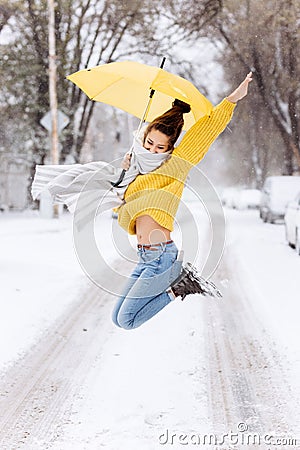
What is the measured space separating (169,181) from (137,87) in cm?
127

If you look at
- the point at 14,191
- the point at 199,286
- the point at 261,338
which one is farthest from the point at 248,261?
the point at 14,191

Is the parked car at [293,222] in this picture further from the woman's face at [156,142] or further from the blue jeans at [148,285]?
the woman's face at [156,142]

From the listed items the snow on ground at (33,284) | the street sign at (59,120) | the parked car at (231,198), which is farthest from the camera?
the parked car at (231,198)

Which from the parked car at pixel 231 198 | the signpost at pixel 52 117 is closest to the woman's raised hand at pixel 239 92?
the signpost at pixel 52 117

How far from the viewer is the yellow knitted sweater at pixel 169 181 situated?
4.34m

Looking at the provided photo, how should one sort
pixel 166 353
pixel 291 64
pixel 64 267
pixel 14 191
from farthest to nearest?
pixel 14 191
pixel 291 64
pixel 64 267
pixel 166 353

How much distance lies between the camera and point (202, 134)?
4488 mm

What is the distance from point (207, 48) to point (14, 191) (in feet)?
43.1

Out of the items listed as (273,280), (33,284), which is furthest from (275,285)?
(33,284)

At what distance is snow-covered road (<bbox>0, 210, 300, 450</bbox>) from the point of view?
4.23 m

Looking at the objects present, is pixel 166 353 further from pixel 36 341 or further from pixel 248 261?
pixel 248 261

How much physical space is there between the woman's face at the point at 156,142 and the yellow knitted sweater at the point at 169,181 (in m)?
0.09

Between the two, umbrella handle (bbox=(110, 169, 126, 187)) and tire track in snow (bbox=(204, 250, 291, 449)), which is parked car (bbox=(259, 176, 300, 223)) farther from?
umbrella handle (bbox=(110, 169, 126, 187))

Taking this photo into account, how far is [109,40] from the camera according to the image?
2575 cm
